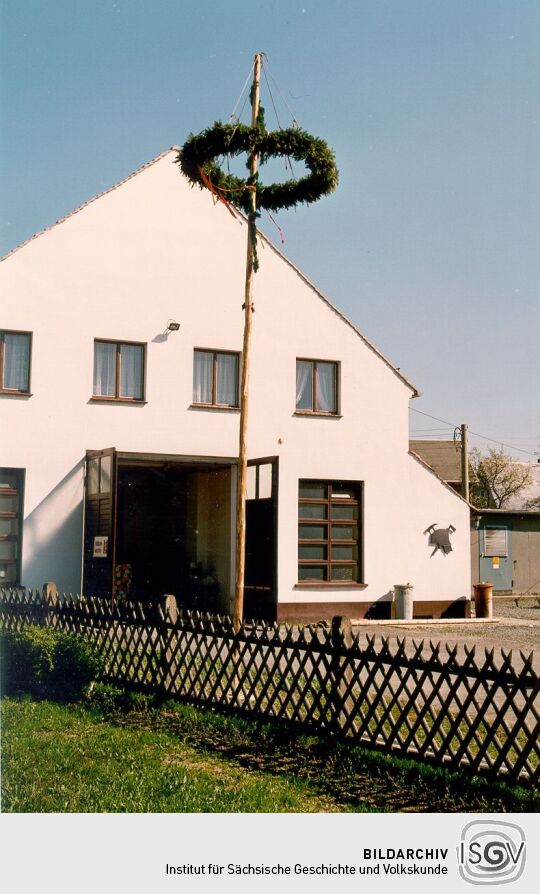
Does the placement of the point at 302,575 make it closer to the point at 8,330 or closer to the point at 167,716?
the point at 8,330

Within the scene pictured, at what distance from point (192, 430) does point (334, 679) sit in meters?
11.3

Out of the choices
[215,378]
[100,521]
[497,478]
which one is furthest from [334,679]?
[497,478]

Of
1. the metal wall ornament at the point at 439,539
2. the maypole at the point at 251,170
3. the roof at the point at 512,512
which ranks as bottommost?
the metal wall ornament at the point at 439,539

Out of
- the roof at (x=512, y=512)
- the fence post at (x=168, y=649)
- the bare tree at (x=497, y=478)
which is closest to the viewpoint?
the fence post at (x=168, y=649)

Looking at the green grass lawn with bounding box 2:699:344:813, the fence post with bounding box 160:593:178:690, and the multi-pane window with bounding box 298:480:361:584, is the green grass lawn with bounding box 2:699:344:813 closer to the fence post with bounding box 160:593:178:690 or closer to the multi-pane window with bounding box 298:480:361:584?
the fence post with bounding box 160:593:178:690

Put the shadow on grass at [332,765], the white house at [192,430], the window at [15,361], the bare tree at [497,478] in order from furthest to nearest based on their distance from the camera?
the bare tree at [497,478]
the white house at [192,430]
the window at [15,361]
the shadow on grass at [332,765]

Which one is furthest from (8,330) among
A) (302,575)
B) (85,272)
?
(302,575)

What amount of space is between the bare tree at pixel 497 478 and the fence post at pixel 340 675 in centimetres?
5780

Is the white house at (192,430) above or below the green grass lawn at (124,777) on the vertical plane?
above

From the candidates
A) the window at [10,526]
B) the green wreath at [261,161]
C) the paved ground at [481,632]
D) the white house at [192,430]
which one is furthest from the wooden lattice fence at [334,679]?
the white house at [192,430]

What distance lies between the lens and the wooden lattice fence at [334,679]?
6.38m

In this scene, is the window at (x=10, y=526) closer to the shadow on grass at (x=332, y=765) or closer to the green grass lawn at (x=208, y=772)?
the shadow on grass at (x=332, y=765)

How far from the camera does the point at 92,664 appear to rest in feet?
31.7

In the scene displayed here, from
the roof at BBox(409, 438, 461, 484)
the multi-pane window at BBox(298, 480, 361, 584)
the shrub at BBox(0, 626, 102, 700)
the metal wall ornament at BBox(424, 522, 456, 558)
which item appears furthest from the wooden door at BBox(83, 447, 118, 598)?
the roof at BBox(409, 438, 461, 484)
